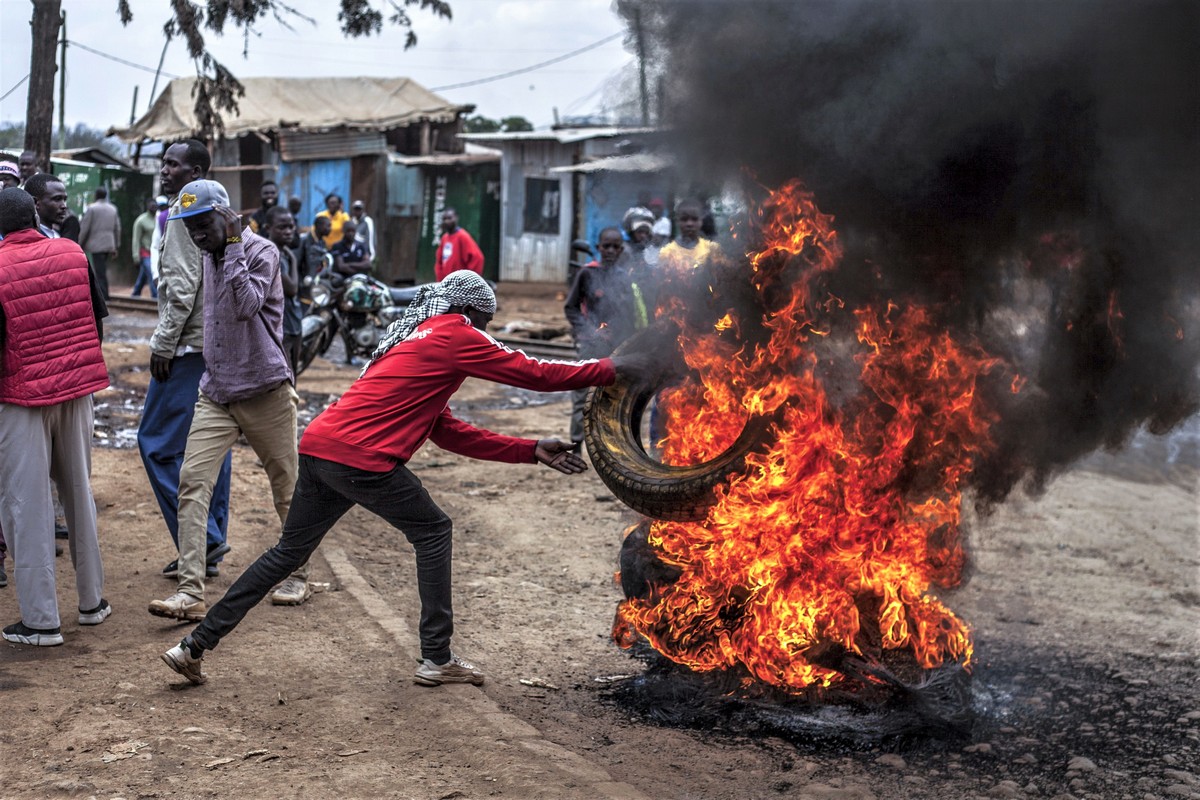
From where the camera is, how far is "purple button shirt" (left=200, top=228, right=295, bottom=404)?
5.99 metres

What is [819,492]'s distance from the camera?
546 centimetres

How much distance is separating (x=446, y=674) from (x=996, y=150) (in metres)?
3.61

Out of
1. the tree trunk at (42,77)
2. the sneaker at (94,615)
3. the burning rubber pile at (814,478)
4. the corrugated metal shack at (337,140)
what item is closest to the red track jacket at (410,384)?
the burning rubber pile at (814,478)

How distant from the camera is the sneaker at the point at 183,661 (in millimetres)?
5148

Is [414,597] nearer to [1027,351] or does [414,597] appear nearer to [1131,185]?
[1027,351]

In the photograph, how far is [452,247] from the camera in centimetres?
1680

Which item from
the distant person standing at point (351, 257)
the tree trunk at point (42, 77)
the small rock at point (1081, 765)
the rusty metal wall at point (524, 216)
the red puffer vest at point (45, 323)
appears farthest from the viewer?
the rusty metal wall at point (524, 216)

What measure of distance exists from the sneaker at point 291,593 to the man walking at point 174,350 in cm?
46

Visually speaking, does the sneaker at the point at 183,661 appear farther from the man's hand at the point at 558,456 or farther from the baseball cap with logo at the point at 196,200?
the baseball cap with logo at the point at 196,200

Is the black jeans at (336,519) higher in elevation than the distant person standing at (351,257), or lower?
lower

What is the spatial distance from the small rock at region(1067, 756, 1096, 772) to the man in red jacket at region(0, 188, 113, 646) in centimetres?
479

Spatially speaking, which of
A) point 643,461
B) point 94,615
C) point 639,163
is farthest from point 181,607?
point 639,163

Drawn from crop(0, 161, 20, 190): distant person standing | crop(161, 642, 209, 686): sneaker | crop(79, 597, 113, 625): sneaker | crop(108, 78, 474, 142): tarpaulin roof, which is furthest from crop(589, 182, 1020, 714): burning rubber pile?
crop(108, 78, 474, 142): tarpaulin roof

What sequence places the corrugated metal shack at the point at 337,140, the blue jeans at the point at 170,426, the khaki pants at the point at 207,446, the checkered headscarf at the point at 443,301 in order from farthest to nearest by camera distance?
the corrugated metal shack at the point at 337,140 < the blue jeans at the point at 170,426 < the khaki pants at the point at 207,446 < the checkered headscarf at the point at 443,301
